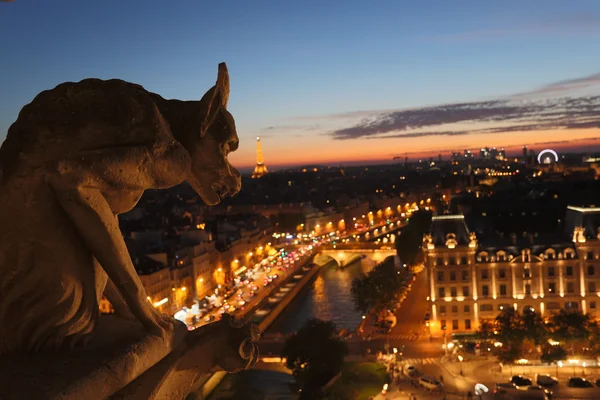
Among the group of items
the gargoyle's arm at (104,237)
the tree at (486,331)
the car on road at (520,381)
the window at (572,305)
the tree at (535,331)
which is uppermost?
the gargoyle's arm at (104,237)

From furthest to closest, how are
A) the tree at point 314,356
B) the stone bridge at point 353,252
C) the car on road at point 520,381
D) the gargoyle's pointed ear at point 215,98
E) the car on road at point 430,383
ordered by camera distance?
the stone bridge at point 353,252 < the tree at point 314,356 < the car on road at point 430,383 < the car on road at point 520,381 < the gargoyle's pointed ear at point 215,98

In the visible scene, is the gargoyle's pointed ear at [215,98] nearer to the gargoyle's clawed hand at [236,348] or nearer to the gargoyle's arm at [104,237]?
the gargoyle's arm at [104,237]

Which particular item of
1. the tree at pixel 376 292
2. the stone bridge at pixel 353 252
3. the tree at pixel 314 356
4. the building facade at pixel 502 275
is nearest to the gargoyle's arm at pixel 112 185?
the tree at pixel 314 356

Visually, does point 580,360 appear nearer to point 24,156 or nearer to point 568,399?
point 568,399

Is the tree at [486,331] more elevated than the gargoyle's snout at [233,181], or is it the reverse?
the gargoyle's snout at [233,181]

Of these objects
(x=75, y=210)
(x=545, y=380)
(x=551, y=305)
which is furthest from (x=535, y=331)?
(x=75, y=210)

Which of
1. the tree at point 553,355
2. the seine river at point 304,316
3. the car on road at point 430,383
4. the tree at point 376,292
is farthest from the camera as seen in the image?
the tree at point 376,292

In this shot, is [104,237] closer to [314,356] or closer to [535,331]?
[314,356]

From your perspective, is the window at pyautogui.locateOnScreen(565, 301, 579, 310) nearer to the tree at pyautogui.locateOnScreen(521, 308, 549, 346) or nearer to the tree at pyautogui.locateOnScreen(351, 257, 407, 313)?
the tree at pyautogui.locateOnScreen(521, 308, 549, 346)
